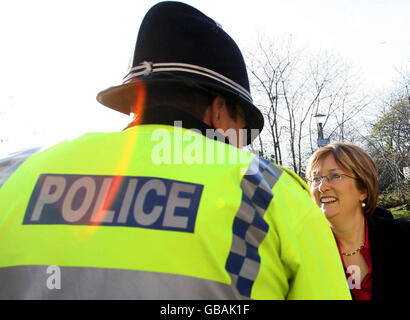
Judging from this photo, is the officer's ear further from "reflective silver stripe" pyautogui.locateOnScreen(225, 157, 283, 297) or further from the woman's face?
the woman's face

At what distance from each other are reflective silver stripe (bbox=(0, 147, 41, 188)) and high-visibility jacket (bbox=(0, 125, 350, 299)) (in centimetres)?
3

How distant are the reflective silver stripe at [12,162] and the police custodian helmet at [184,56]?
1.39 feet

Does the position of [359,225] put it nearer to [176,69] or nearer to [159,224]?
[176,69]

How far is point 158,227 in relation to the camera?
97 centimetres

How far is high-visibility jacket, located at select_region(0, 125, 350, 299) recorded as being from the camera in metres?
0.95

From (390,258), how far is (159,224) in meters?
2.26

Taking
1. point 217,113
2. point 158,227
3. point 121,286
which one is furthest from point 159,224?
point 217,113

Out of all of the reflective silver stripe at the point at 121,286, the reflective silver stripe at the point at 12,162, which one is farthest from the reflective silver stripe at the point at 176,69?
the reflective silver stripe at the point at 121,286

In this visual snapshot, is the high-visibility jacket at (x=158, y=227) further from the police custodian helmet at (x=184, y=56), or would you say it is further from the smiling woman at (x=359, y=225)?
the smiling woman at (x=359, y=225)

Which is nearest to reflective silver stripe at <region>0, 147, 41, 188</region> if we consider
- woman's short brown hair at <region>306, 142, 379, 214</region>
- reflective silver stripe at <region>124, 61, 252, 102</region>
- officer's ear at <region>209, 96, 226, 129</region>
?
reflective silver stripe at <region>124, 61, 252, 102</region>

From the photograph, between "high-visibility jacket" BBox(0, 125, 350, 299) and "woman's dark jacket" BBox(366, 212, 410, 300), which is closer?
"high-visibility jacket" BBox(0, 125, 350, 299)

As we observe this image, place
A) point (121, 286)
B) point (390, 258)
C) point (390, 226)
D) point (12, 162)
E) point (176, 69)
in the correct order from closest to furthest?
point (121, 286), point (12, 162), point (176, 69), point (390, 258), point (390, 226)

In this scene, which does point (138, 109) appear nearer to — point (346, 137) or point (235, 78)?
point (235, 78)

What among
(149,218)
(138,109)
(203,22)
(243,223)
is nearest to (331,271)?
(243,223)
